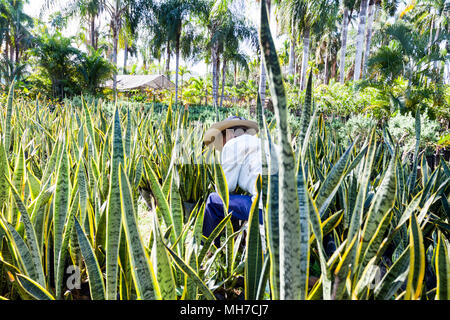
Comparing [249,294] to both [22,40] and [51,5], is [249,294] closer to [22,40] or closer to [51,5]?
[51,5]

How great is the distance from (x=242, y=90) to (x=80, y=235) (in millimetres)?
21587

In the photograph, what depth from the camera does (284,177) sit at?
0.38 meters

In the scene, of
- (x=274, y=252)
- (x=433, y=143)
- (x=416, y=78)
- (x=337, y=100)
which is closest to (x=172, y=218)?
(x=274, y=252)

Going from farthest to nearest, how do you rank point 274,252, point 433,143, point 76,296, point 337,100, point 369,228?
point 337,100
point 433,143
point 76,296
point 369,228
point 274,252

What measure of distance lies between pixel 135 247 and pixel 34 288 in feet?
1.01

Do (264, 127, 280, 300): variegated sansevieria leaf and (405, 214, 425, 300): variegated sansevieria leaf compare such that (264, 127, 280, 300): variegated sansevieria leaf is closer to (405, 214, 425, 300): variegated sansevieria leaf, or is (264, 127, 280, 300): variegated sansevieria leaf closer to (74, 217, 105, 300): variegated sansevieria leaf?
(405, 214, 425, 300): variegated sansevieria leaf

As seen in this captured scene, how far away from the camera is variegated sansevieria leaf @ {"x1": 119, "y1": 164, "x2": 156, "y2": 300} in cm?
52

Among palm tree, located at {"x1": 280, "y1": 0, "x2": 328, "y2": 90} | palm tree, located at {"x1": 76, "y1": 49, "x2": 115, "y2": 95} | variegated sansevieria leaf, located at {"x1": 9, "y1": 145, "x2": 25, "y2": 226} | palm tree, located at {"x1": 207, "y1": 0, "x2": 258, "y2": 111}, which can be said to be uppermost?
palm tree, located at {"x1": 207, "y1": 0, "x2": 258, "y2": 111}

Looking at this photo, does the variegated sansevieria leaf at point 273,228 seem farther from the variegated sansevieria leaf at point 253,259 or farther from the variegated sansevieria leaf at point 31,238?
the variegated sansevieria leaf at point 31,238

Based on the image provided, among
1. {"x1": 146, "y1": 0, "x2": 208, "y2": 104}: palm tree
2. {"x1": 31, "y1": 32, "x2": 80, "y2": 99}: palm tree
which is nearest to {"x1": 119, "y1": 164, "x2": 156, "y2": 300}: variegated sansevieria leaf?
{"x1": 31, "y1": 32, "x2": 80, "y2": 99}: palm tree

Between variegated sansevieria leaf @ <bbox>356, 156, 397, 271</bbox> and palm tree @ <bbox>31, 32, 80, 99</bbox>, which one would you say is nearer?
variegated sansevieria leaf @ <bbox>356, 156, 397, 271</bbox>

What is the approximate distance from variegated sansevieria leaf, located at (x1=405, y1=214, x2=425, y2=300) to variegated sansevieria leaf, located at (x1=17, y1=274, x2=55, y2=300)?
71 cm

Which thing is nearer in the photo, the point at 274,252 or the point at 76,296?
the point at 274,252
